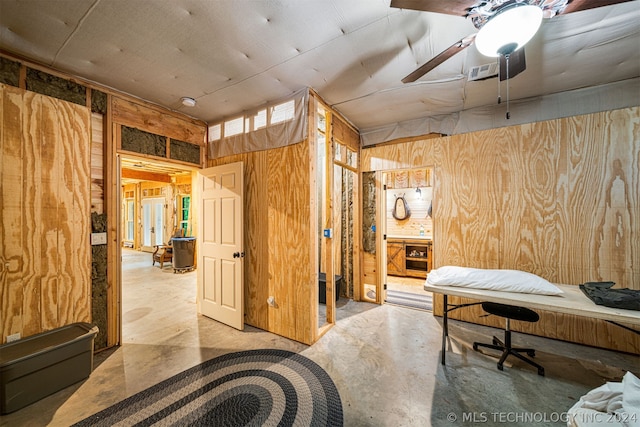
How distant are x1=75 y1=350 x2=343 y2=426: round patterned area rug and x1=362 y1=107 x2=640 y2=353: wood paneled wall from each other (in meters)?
2.33

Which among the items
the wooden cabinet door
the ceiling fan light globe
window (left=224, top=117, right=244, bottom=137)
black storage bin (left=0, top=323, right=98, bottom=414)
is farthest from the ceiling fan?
the wooden cabinet door

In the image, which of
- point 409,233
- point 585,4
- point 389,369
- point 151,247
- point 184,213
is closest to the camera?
point 585,4

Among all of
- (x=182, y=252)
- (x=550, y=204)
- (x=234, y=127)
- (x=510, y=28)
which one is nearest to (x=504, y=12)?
(x=510, y=28)

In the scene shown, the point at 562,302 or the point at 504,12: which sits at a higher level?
the point at 504,12

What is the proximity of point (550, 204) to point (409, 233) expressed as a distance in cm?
317

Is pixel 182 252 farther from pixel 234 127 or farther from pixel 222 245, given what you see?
pixel 234 127

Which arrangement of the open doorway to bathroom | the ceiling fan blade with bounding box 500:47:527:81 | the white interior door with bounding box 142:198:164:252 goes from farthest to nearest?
1. the white interior door with bounding box 142:198:164:252
2. the open doorway to bathroom
3. the ceiling fan blade with bounding box 500:47:527:81

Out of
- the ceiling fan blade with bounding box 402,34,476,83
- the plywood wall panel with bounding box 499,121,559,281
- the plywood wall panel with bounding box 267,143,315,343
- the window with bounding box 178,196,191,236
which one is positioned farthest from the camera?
the window with bounding box 178,196,191,236

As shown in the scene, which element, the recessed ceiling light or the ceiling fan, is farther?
the recessed ceiling light

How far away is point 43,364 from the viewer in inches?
73.2

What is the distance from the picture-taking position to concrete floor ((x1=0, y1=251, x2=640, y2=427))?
1.75 meters

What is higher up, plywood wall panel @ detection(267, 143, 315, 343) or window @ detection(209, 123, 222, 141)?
window @ detection(209, 123, 222, 141)

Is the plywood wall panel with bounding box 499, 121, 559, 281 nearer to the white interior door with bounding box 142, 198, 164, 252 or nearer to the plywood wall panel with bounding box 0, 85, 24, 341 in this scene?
the plywood wall panel with bounding box 0, 85, 24, 341

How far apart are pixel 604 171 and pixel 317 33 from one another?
3318mm
